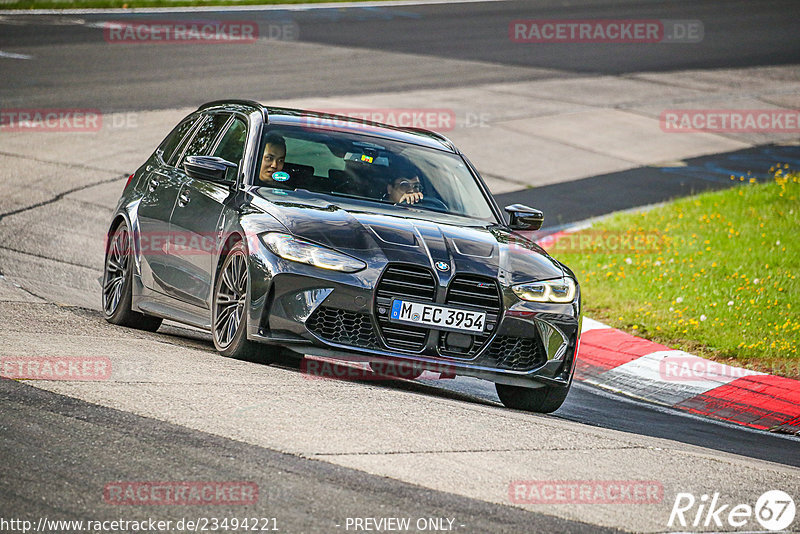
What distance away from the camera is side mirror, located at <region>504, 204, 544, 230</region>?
861 centimetres

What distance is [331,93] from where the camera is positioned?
22.8m

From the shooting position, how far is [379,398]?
6.58 metres

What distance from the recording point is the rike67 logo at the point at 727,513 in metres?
5.04

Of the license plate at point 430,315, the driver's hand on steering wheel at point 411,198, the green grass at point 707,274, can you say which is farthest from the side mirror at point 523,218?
the green grass at point 707,274

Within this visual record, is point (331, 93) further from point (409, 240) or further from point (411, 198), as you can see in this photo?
point (409, 240)

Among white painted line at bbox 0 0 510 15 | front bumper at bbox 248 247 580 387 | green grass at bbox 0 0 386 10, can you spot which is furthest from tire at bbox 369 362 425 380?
green grass at bbox 0 0 386 10

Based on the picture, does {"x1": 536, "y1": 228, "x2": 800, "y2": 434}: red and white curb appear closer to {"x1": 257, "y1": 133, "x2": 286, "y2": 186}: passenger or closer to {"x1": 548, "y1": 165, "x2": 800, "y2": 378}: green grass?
{"x1": 548, "y1": 165, "x2": 800, "y2": 378}: green grass

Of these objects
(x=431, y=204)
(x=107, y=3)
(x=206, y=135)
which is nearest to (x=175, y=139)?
(x=206, y=135)

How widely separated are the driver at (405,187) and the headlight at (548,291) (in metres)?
1.25

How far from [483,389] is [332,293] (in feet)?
7.62

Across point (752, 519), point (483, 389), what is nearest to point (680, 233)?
point (483, 389)

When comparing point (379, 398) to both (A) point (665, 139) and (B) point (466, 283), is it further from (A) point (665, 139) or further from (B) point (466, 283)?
(A) point (665, 139)

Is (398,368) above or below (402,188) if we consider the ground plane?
below

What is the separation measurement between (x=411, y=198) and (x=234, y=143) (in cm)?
136
